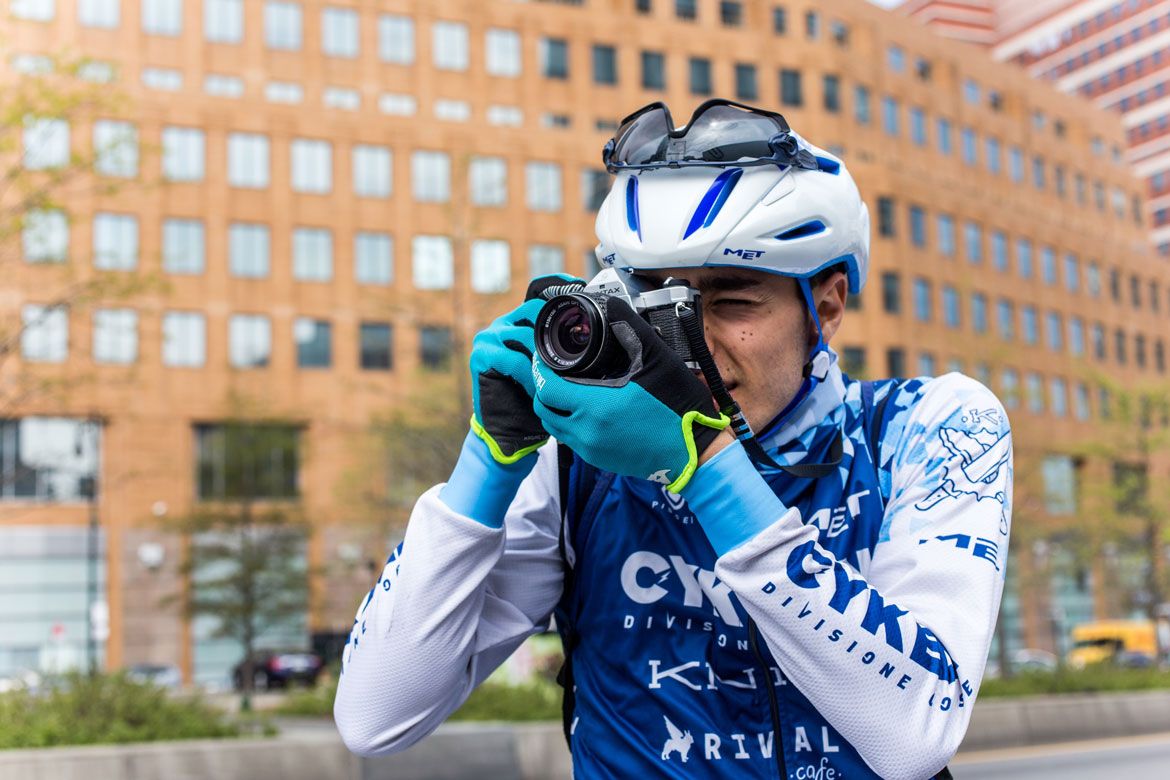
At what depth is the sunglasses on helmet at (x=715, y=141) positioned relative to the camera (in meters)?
2.09

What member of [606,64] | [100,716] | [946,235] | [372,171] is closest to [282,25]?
[372,171]

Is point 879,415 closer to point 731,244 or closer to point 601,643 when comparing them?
point 731,244

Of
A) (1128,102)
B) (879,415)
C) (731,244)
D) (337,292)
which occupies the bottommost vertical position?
(879,415)

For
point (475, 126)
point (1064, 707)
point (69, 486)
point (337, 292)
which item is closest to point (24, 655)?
point (69, 486)

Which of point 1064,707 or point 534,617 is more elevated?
point 534,617

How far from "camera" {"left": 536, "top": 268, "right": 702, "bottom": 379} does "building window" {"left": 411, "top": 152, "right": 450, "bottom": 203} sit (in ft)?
193

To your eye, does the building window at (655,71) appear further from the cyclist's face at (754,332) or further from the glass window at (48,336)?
the cyclist's face at (754,332)

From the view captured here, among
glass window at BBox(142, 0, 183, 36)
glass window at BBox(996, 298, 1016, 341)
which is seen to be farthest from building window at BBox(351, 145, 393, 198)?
glass window at BBox(996, 298, 1016, 341)

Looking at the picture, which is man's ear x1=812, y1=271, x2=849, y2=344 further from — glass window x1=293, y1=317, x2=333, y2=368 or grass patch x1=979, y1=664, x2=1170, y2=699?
glass window x1=293, y1=317, x2=333, y2=368

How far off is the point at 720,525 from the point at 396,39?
62.0 m

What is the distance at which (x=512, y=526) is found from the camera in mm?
2197

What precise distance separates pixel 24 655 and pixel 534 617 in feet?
182

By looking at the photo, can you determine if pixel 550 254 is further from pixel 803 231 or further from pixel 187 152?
pixel 803 231

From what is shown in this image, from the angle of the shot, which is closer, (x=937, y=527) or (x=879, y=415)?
(x=937, y=527)
